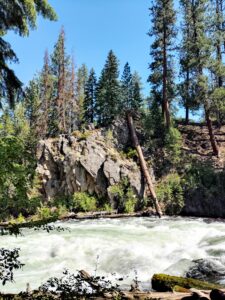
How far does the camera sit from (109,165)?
29422 mm

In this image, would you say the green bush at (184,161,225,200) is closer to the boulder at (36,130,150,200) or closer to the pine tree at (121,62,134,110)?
the boulder at (36,130,150,200)

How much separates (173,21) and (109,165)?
15.3 m

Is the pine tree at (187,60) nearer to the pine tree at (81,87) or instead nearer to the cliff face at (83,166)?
the cliff face at (83,166)

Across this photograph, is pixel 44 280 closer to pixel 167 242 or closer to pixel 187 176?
pixel 167 242

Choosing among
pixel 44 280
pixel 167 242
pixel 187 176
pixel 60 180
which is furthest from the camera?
pixel 60 180

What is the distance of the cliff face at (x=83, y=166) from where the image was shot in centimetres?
2895

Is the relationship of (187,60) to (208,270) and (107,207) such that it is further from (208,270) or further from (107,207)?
(208,270)

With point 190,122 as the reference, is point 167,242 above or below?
below

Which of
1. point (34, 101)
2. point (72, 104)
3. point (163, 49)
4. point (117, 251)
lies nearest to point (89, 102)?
point (72, 104)

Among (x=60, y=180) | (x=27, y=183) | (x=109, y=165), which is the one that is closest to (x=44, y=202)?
(x=60, y=180)

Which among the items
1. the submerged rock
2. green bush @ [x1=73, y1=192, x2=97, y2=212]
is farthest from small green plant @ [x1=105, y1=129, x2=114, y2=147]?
the submerged rock

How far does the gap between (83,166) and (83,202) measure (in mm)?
3092

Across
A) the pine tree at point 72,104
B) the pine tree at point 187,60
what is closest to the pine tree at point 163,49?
the pine tree at point 187,60

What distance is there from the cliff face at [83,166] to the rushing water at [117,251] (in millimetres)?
11235
